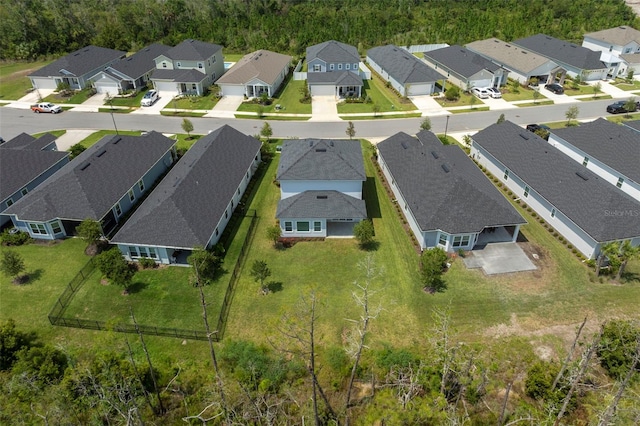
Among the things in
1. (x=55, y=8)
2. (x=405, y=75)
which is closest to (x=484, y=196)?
(x=405, y=75)

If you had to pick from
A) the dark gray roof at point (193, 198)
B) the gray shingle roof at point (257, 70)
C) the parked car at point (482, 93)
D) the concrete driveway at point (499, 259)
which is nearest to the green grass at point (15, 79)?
the gray shingle roof at point (257, 70)

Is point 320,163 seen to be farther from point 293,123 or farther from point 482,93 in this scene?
point 482,93

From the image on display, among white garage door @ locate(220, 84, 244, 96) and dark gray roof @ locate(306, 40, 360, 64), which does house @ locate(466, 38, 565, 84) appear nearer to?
dark gray roof @ locate(306, 40, 360, 64)

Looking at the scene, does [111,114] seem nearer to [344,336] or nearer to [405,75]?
[405,75]

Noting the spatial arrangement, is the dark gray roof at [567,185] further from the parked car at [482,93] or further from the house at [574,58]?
the house at [574,58]

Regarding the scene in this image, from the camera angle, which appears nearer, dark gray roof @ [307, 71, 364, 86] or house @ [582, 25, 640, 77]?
dark gray roof @ [307, 71, 364, 86]

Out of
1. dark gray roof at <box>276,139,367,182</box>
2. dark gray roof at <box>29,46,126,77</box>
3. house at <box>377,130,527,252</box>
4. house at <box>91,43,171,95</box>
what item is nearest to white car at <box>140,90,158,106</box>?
house at <box>91,43,171,95</box>

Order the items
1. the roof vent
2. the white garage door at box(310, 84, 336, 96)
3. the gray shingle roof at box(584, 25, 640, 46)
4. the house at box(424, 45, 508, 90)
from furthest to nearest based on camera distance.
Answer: the gray shingle roof at box(584, 25, 640, 46)
the house at box(424, 45, 508, 90)
the white garage door at box(310, 84, 336, 96)
the roof vent

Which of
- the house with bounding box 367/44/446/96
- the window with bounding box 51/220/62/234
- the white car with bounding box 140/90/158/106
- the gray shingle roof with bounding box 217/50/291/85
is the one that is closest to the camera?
the window with bounding box 51/220/62/234

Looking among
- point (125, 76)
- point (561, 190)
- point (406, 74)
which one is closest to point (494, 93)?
point (406, 74)
